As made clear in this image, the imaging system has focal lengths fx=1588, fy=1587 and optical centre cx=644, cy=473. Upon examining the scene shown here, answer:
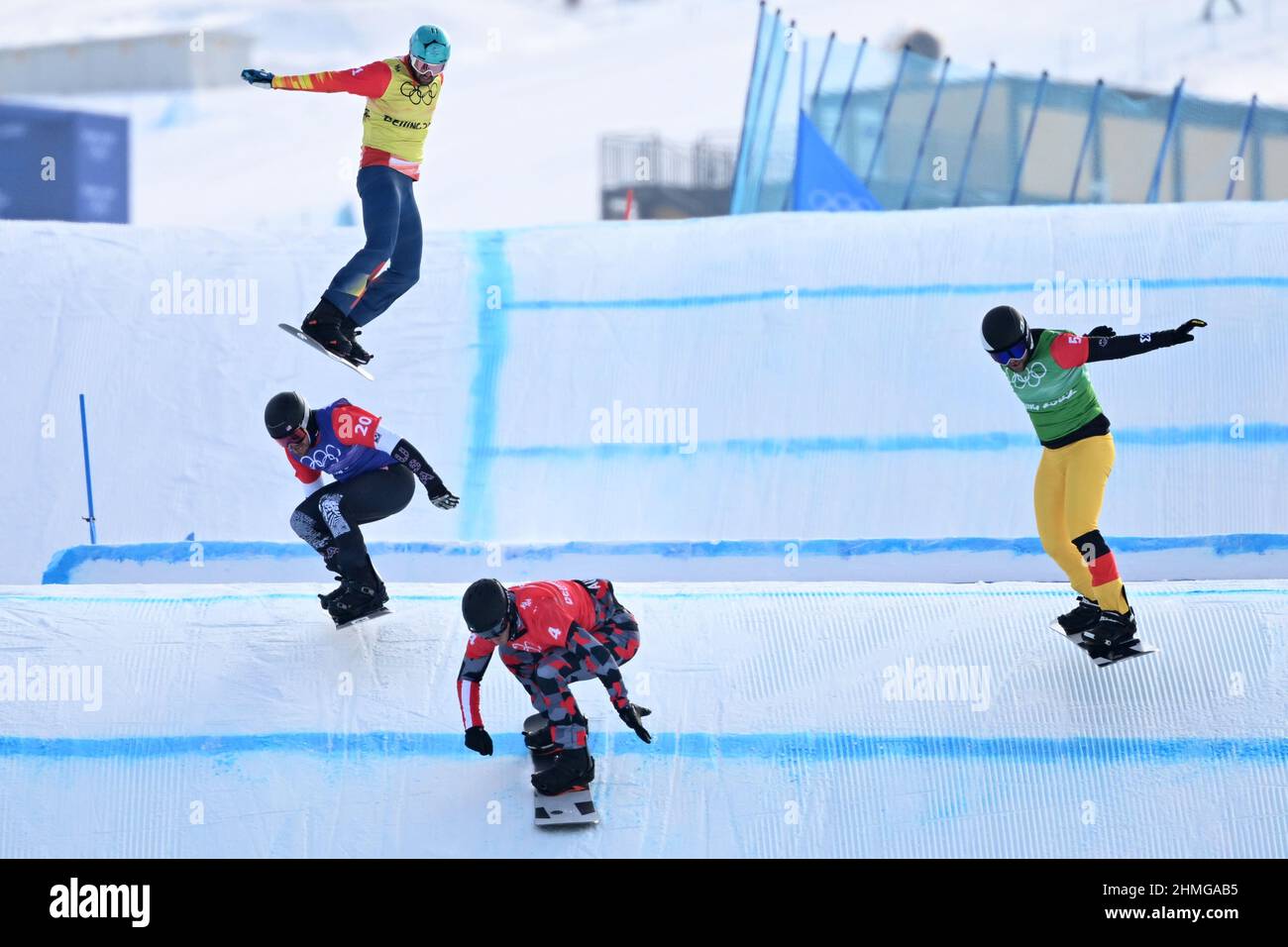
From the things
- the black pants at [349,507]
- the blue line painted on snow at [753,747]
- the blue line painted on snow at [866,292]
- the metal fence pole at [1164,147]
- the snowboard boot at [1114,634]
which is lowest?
the blue line painted on snow at [753,747]

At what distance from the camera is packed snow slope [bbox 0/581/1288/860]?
6.44 m

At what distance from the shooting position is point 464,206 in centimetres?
3928

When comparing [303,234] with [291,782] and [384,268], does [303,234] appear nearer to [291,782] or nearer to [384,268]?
[384,268]

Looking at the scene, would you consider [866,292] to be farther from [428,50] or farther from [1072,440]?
[428,50]

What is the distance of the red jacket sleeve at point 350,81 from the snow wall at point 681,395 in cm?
416

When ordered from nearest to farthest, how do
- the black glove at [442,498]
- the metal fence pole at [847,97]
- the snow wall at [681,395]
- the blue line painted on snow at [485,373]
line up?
the black glove at [442,498]
the snow wall at [681,395]
the blue line painted on snow at [485,373]
the metal fence pole at [847,97]

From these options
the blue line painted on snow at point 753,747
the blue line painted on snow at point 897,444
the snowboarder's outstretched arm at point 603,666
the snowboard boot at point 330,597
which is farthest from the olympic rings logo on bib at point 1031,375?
the blue line painted on snow at point 897,444

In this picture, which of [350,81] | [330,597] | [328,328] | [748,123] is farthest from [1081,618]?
[748,123]

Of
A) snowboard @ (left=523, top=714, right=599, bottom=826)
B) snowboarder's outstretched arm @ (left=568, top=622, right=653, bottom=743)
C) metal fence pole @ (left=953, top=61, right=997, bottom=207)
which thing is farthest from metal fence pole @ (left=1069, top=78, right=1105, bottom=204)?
snowboard @ (left=523, top=714, right=599, bottom=826)

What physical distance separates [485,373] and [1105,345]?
557 centimetres

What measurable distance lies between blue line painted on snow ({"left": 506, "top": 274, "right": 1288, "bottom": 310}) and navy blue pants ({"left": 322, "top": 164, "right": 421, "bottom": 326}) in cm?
432

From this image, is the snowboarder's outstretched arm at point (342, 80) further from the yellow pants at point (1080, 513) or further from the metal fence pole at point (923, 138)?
the metal fence pole at point (923, 138)

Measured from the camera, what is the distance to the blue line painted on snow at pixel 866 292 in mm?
10859
